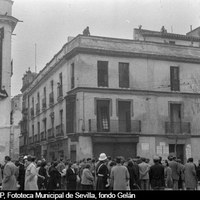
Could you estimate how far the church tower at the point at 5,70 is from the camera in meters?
23.3

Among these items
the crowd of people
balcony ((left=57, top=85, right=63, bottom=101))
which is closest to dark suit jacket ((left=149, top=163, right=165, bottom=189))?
the crowd of people

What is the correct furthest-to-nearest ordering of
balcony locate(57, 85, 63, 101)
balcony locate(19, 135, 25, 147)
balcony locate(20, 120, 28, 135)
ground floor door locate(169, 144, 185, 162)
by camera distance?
balcony locate(19, 135, 25, 147) → balcony locate(20, 120, 28, 135) → balcony locate(57, 85, 63, 101) → ground floor door locate(169, 144, 185, 162)

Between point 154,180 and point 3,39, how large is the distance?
45.4 feet

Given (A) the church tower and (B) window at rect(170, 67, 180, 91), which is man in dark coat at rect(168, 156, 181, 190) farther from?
(B) window at rect(170, 67, 180, 91)

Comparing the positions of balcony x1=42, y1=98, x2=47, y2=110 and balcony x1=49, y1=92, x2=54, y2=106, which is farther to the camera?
balcony x1=42, y1=98, x2=47, y2=110

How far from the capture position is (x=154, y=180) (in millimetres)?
13422

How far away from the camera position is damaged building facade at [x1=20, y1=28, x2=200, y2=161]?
93.5 ft

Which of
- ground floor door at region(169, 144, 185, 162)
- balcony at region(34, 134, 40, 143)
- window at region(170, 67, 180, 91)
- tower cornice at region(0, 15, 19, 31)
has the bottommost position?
ground floor door at region(169, 144, 185, 162)

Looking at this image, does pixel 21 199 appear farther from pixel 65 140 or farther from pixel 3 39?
pixel 65 140

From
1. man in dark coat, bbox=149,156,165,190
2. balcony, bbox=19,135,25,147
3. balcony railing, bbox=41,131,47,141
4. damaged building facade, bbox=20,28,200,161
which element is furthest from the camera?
balcony, bbox=19,135,25,147

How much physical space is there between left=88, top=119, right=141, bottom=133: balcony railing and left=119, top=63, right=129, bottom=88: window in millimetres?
2642

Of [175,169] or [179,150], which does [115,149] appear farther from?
[175,169]

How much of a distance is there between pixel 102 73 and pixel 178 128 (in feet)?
22.4

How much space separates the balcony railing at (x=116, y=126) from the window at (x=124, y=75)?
2.64m
